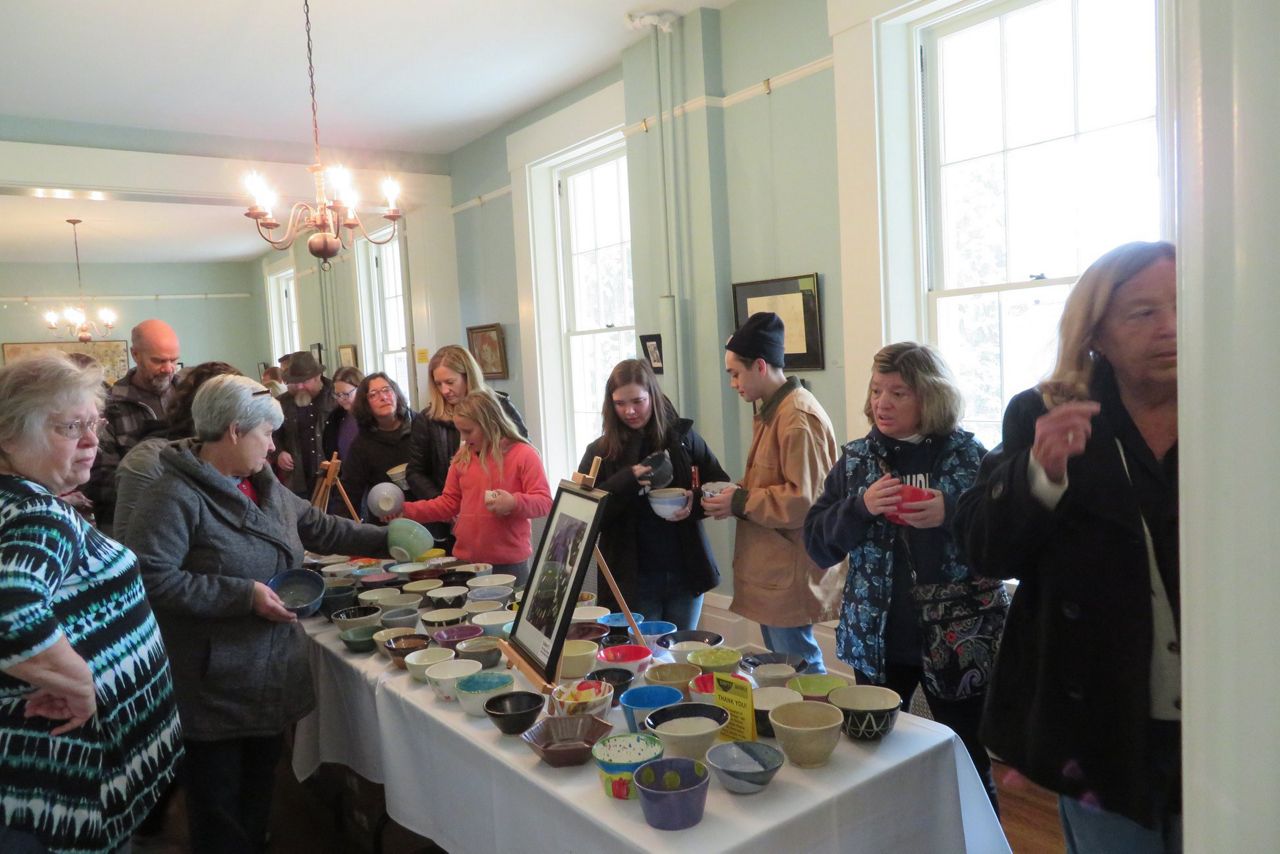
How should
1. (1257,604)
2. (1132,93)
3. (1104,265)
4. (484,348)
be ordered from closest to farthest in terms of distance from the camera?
(1257,604) < (1104,265) < (1132,93) < (484,348)

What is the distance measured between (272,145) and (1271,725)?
609 cm

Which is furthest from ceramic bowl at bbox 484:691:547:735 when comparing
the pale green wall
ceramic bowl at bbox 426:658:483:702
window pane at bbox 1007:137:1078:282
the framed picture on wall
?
the pale green wall

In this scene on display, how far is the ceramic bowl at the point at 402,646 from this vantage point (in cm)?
197

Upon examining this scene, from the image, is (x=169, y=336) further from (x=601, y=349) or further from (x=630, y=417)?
(x=601, y=349)

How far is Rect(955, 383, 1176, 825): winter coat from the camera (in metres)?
1.14

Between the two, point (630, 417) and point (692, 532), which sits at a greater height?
point (630, 417)

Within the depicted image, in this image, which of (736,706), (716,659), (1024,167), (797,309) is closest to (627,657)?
(716,659)

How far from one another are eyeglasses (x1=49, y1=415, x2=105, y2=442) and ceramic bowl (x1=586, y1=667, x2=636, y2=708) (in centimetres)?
107

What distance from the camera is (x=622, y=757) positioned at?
1399 millimetres

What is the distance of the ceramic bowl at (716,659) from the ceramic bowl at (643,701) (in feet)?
0.33

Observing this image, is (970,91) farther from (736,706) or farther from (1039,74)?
(736,706)

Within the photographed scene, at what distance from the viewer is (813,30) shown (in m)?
3.50

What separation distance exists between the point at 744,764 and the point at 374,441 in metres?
2.86

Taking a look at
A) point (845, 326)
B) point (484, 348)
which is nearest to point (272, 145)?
point (484, 348)
